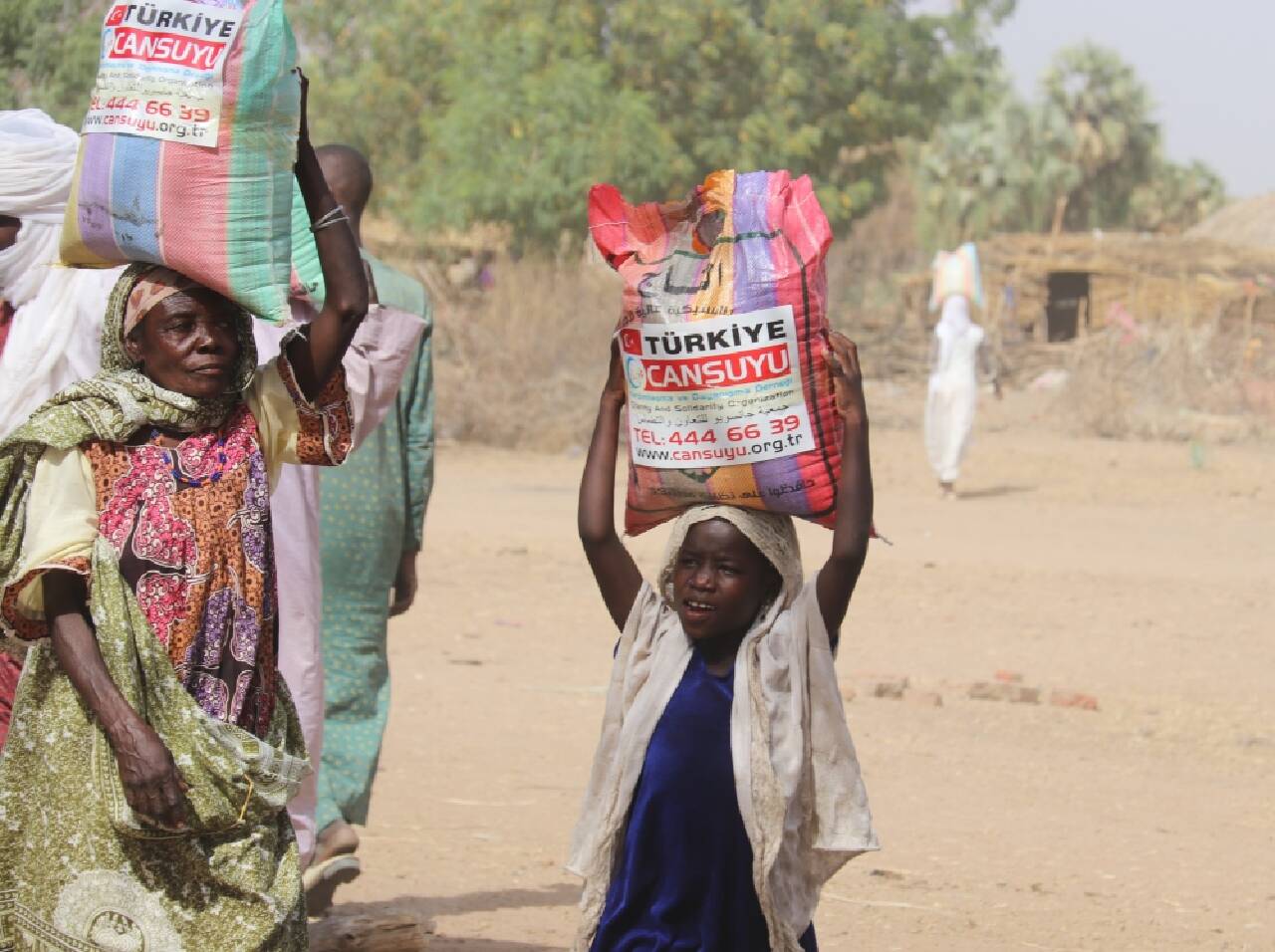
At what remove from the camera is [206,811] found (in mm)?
3152

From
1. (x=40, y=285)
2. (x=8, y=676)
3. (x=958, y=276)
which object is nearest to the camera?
(x=8, y=676)

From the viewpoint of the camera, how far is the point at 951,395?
16844mm

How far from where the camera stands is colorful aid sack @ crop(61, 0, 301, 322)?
3215 millimetres

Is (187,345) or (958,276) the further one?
(958,276)

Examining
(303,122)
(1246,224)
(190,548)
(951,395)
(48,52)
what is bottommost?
(951,395)

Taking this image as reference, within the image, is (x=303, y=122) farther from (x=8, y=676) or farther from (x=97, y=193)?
(x=8, y=676)

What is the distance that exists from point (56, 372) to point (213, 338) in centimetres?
117

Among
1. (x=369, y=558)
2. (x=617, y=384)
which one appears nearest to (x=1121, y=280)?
(x=369, y=558)

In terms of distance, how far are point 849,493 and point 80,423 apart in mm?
1274

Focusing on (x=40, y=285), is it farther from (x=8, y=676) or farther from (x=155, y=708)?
(x=155, y=708)

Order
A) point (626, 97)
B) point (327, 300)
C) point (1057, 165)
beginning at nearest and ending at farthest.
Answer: point (327, 300) < point (626, 97) < point (1057, 165)

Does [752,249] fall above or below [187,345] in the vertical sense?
above

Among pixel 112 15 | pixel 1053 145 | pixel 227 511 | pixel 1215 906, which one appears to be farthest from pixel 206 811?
pixel 1053 145

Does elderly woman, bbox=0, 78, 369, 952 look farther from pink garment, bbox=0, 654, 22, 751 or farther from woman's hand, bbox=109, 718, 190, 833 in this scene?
pink garment, bbox=0, 654, 22, 751
